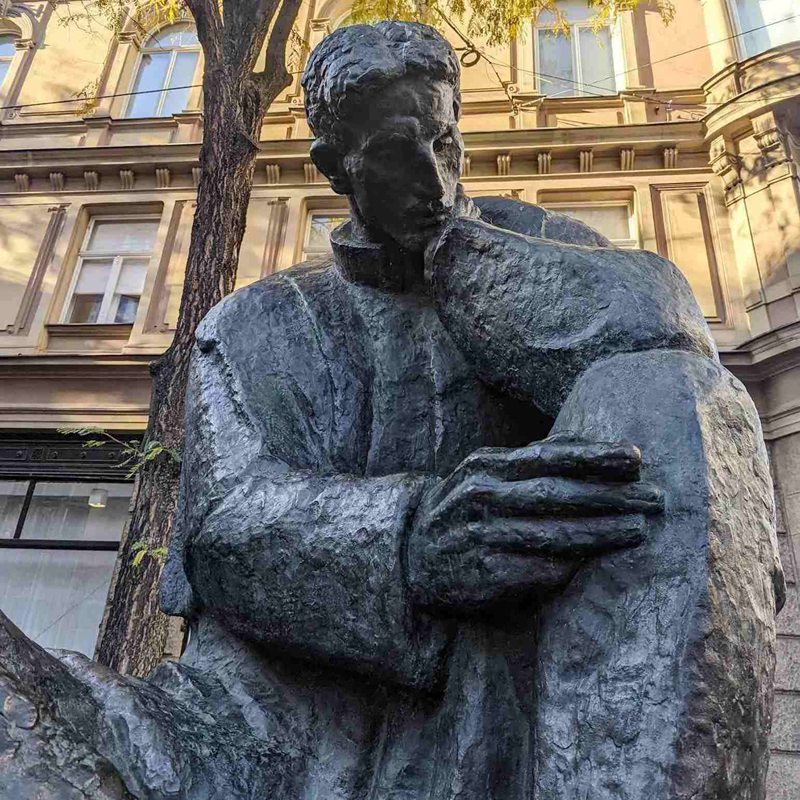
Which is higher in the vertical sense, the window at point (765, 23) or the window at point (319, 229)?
Result: the window at point (765, 23)

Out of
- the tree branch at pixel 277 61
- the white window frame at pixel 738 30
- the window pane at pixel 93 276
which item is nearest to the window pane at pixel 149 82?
the window pane at pixel 93 276

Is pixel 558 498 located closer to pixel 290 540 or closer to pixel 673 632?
pixel 673 632

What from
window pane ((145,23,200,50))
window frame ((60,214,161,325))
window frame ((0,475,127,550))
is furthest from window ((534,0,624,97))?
window frame ((0,475,127,550))

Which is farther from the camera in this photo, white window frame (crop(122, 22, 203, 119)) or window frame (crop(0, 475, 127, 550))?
white window frame (crop(122, 22, 203, 119))

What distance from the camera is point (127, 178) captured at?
10422mm

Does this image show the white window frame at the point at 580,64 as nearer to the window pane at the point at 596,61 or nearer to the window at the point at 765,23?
the window pane at the point at 596,61

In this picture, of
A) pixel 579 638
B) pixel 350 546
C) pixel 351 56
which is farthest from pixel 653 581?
pixel 351 56

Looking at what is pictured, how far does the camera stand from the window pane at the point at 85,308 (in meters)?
9.80

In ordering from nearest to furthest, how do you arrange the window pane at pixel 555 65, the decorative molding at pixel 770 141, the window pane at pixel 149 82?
1. the decorative molding at pixel 770 141
2. the window pane at pixel 555 65
3. the window pane at pixel 149 82

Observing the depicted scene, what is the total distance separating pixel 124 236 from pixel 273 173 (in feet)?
6.99

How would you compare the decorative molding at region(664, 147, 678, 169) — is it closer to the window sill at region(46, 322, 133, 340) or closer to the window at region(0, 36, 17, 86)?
the window sill at region(46, 322, 133, 340)

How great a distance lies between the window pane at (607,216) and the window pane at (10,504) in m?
6.96

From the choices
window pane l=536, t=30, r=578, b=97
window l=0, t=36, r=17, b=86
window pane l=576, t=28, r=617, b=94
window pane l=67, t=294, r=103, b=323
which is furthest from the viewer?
window l=0, t=36, r=17, b=86

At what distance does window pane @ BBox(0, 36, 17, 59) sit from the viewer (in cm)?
1231
